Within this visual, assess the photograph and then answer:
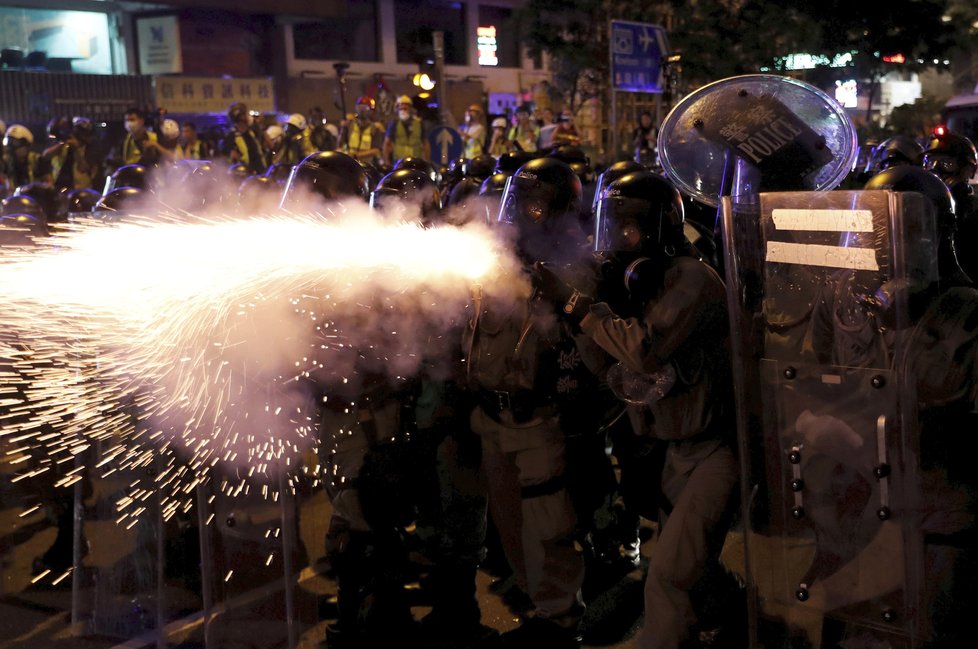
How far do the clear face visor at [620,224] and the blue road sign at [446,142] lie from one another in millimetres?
8018

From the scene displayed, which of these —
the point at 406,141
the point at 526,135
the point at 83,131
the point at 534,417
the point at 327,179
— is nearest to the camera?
the point at 534,417

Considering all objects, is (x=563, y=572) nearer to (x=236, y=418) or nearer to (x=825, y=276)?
(x=236, y=418)

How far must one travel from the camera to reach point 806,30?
584 inches

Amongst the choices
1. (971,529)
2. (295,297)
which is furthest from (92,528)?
(971,529)

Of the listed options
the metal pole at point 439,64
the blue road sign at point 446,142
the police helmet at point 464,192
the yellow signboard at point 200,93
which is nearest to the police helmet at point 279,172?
the police helmet at point 464,192

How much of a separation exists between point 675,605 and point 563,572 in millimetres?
712

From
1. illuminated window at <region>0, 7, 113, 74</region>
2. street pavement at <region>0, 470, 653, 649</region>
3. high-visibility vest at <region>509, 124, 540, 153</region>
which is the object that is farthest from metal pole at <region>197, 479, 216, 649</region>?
illuminated window at <region>0, 7, 113, 74</region>

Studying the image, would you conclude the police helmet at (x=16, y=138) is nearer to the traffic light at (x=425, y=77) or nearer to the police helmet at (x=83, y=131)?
the police helmet at (x=83, y=131)

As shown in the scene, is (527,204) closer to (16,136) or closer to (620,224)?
(620,224)

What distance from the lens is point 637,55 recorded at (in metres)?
12.0

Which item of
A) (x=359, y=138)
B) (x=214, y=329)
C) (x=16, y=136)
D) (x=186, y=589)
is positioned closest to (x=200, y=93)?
(x=359, y=138)

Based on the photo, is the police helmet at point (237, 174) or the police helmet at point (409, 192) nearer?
the police helmet at point (409, 192)

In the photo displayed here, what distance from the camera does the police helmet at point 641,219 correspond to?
4.10 metres

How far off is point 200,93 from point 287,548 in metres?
22.1
